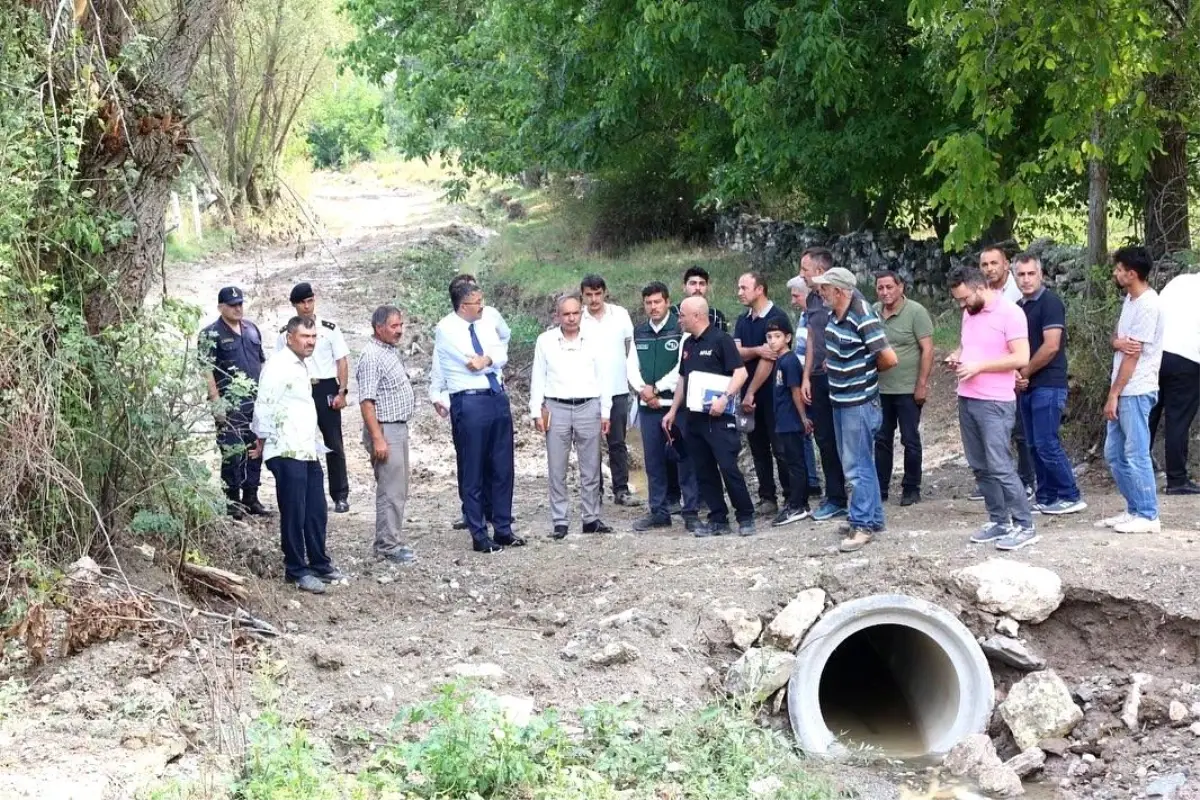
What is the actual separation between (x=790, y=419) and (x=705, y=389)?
0.85m

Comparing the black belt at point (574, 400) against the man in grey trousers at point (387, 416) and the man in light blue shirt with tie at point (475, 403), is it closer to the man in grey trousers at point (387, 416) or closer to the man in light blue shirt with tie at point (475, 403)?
the man in light blue shirt with tie at point (475, 403)

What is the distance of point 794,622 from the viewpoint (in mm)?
7098

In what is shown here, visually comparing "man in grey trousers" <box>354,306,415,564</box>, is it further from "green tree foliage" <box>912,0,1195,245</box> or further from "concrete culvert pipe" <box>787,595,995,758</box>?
"green tree foliage" <box>912,0,1195,245</box>

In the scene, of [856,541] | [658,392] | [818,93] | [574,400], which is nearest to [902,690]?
[856,541]

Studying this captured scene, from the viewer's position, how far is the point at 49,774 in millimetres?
5172

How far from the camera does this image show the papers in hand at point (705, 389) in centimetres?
879

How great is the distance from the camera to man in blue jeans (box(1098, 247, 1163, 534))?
763cm

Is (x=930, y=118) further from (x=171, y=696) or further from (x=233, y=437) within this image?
(x=171, y=696)

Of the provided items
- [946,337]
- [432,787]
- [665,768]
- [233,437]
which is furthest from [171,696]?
[946,337]

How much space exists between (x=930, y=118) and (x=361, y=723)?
34.0 ft

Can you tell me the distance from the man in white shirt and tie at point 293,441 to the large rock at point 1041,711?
4153 millimetres

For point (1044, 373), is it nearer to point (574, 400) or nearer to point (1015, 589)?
point (1015, 589)

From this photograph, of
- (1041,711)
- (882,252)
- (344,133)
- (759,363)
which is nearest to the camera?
(1041,711)

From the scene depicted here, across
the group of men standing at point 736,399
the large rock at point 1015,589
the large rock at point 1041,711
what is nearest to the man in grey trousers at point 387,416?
the group of men standing at point 736,399
